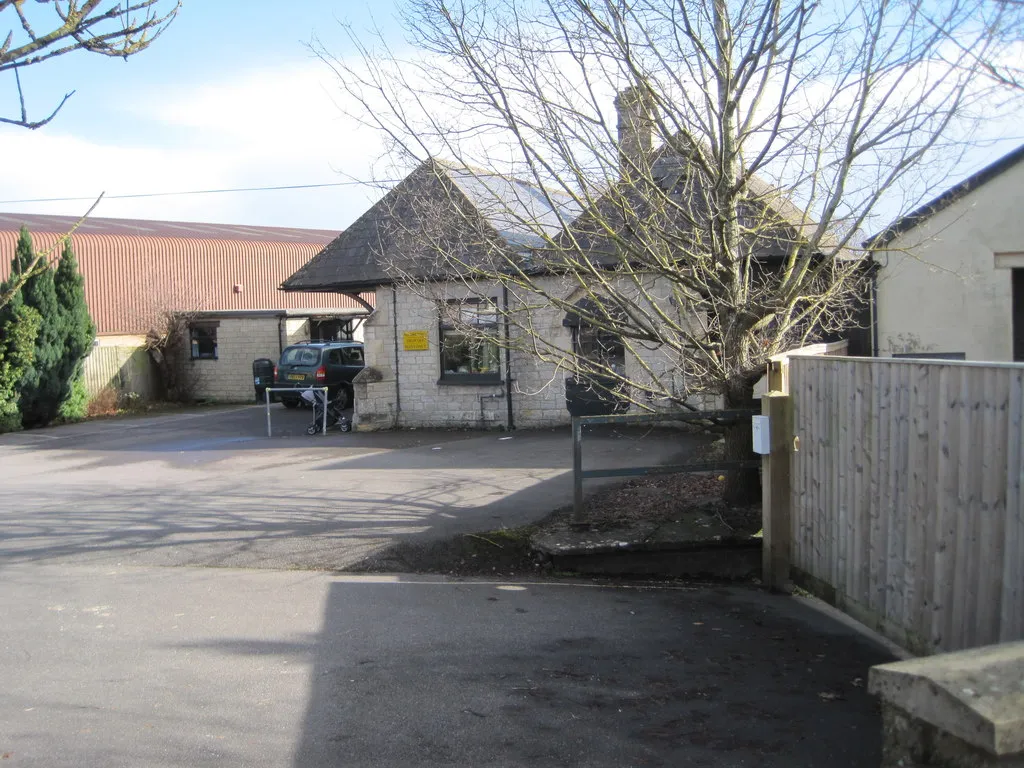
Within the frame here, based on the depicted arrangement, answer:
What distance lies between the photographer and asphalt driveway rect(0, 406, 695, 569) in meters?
8.70

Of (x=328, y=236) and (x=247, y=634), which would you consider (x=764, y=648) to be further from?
(x=328, y=236)

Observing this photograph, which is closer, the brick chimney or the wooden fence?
the wooden fence

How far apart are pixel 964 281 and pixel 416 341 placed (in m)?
10.0

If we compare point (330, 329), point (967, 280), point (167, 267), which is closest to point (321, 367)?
point (330, 329)

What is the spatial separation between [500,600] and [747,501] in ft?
9.10

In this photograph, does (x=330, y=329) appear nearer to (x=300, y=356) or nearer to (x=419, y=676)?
(x=300, y=356)

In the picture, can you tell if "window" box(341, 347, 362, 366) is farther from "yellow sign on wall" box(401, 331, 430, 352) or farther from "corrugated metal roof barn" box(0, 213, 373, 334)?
"corrugated metal roof barn" box(0, 213, 373, 334)

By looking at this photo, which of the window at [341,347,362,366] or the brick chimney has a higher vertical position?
the brick chimney

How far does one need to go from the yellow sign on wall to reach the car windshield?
5.41 metres

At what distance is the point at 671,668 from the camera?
17.6ft

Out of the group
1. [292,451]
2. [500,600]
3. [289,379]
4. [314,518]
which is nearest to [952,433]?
[500,600]

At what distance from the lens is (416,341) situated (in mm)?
18547

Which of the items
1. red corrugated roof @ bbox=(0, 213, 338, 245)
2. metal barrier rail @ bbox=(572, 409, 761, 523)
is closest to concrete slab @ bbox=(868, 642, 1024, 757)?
metal barrier rail @ bbox=(572, 409, 761, 523)

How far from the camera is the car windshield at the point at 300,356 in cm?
2339
